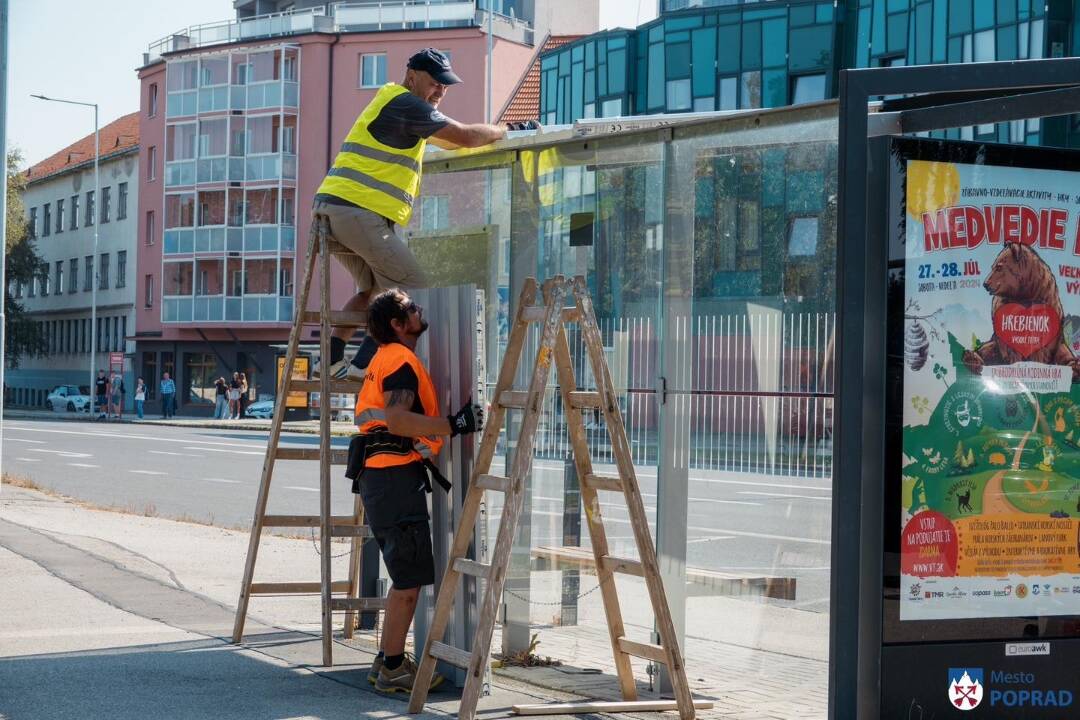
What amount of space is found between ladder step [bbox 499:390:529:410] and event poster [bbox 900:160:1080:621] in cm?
167

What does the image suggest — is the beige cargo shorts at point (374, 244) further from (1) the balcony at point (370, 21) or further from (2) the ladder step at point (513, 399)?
(1) the balcony at point (370, 21)

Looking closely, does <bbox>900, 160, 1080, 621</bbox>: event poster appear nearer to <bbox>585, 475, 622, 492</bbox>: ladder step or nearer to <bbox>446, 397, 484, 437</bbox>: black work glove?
<bbox>585, 475, 622, 492</bbox>: ladder step

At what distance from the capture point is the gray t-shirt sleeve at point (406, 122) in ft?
23.1

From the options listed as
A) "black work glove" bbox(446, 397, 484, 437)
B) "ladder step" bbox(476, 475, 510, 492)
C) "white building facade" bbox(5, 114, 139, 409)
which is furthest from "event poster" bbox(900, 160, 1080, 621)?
"white building facade" bbox(5, 114, 139, 409)

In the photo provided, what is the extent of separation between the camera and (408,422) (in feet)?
20.6

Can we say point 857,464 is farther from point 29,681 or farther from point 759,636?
point 29,681

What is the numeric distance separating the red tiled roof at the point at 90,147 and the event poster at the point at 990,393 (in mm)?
69682

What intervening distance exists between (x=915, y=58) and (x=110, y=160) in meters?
49.0

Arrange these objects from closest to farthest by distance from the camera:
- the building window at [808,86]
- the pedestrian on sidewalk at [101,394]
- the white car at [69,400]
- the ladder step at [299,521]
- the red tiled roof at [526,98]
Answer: the ladder step at [299,521] → the building window at [808,86] → the red tiled roof at [526,98] → the pedestrian on sidewalk at [101,394] → the white car at [69,400]

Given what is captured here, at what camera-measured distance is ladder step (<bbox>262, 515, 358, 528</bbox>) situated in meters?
7.52

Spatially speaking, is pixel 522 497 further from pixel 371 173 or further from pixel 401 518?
pixel 371 173

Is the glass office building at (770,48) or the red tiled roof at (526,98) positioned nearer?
the glass office building at (770,48)

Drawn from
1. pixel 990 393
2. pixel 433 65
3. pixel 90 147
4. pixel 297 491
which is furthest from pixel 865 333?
pixel 90 147

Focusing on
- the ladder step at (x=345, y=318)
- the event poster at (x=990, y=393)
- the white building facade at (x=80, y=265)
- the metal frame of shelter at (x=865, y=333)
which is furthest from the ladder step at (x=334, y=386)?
the white building facade at (x=80, y=265)
